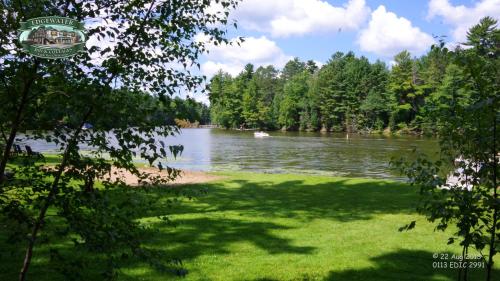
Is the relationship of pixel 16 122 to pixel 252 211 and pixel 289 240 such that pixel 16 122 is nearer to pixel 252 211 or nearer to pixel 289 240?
pixel 289 240

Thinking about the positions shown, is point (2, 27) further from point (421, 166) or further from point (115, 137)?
point (421, 166)

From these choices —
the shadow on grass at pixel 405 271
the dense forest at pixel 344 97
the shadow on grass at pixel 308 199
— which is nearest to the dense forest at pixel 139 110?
the shadow on grass at pixel 405 271

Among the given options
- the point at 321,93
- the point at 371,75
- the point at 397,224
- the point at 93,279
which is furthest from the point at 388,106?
the point at 93,279

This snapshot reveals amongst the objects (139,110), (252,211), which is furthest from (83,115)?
(252,211)

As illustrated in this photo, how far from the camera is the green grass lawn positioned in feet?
23.3

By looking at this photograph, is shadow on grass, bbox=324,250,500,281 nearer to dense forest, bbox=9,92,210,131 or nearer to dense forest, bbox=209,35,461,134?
dense forest, bbox=9,92,210,131

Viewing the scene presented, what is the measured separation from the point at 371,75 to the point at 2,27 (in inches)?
3877

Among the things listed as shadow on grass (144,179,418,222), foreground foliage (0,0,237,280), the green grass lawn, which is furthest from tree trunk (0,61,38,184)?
shadow on grass (144,179,418,222)

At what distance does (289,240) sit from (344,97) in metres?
94.0

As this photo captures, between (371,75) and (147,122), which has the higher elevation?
(371,75)

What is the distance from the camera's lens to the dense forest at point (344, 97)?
Answer: 85.3 m

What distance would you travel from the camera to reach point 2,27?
3082 mm

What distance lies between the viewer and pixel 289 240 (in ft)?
30.2

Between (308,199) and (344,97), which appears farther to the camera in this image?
(344,97)
